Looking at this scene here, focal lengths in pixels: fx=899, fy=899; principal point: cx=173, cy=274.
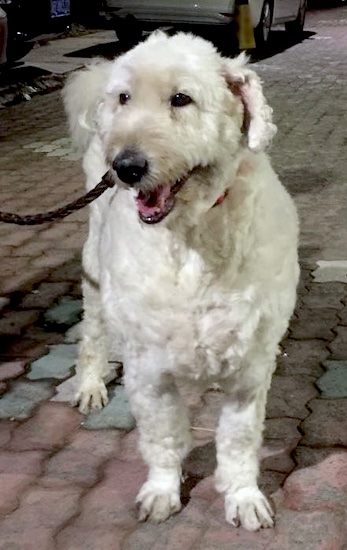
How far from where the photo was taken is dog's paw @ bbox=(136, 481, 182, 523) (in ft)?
11.1

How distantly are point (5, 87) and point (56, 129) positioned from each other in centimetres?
252

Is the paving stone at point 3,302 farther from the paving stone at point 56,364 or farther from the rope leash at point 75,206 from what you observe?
the rope leash at point 75,206

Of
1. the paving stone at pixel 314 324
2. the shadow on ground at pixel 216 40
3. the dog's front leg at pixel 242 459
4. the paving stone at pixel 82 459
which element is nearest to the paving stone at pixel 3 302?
the paving stone at pixel 82 459

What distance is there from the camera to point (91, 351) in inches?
172

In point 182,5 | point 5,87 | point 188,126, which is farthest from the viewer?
point 182,5

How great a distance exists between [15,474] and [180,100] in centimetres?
176

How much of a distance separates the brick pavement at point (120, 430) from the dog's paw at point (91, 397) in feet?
0.17

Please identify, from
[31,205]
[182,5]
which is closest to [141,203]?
[31,205]

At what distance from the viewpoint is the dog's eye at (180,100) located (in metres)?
2.88

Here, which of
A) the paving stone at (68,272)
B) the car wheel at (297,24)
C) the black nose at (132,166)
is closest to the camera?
the black nose at (132,166)

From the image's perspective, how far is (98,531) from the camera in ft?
11.0

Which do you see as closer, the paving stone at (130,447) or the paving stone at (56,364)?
the paving stone at (130,447)

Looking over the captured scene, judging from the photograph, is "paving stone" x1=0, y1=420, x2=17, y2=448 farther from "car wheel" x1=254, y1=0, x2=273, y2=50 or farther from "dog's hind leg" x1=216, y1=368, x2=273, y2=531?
"car wheel" x1=254, y1=0, x2=273, y2=50

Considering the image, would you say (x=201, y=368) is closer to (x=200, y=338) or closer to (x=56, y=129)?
(x=200, y=338)
